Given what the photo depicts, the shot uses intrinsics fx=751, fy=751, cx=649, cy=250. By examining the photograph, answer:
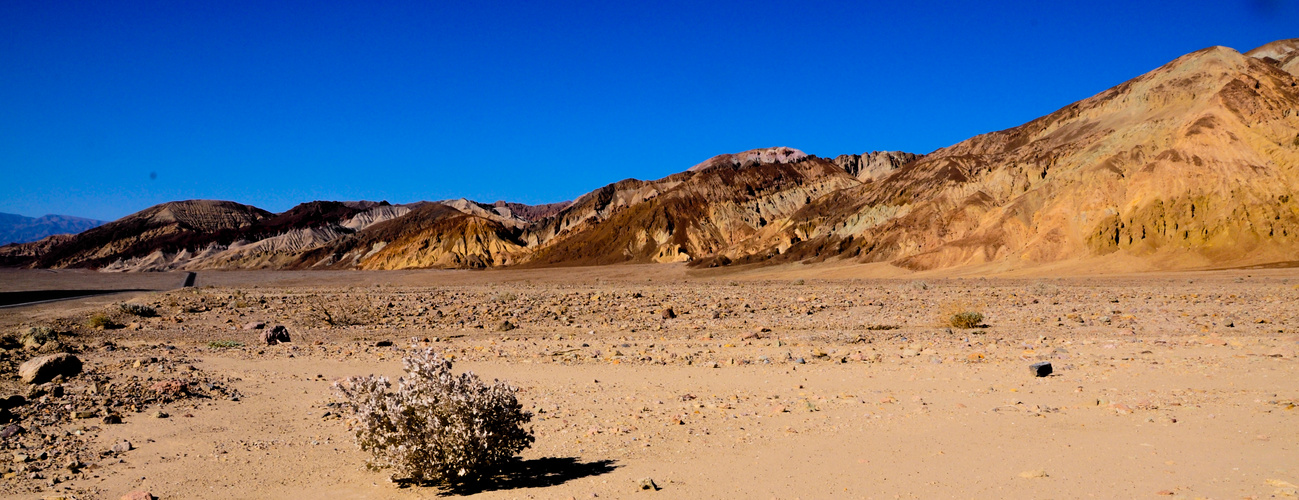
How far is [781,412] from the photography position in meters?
9.48

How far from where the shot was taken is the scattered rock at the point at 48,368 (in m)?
10.9

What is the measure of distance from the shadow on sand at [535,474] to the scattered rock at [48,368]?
7.60m

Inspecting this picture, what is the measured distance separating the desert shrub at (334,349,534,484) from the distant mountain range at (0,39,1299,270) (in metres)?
46.5

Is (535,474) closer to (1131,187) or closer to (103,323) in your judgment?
(103,323)

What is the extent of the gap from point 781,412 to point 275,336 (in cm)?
1379

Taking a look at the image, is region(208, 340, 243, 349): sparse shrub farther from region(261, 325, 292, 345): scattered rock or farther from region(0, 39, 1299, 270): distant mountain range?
region(0, 39, 1299, 270): distant mountain range

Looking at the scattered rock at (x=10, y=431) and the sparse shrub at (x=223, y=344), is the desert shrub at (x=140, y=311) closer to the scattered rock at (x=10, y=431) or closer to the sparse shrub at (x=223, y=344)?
the sparse shrub at (x=223, y=344)

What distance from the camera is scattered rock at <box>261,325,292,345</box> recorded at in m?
18.0

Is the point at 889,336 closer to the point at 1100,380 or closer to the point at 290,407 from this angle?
the point at 1100,380

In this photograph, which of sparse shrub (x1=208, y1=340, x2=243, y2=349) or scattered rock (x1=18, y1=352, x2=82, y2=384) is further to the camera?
sparse shrub (x1=208, y1=340, x2=243, y2=349)

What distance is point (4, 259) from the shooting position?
532 ft

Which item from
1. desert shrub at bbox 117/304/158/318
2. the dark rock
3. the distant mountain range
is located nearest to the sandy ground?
the dark rock

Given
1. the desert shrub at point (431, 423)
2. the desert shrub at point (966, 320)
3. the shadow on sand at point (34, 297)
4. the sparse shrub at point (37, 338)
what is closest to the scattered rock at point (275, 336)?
the sparse shrub at point (37, 338)

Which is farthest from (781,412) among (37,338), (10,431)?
(37,338)
